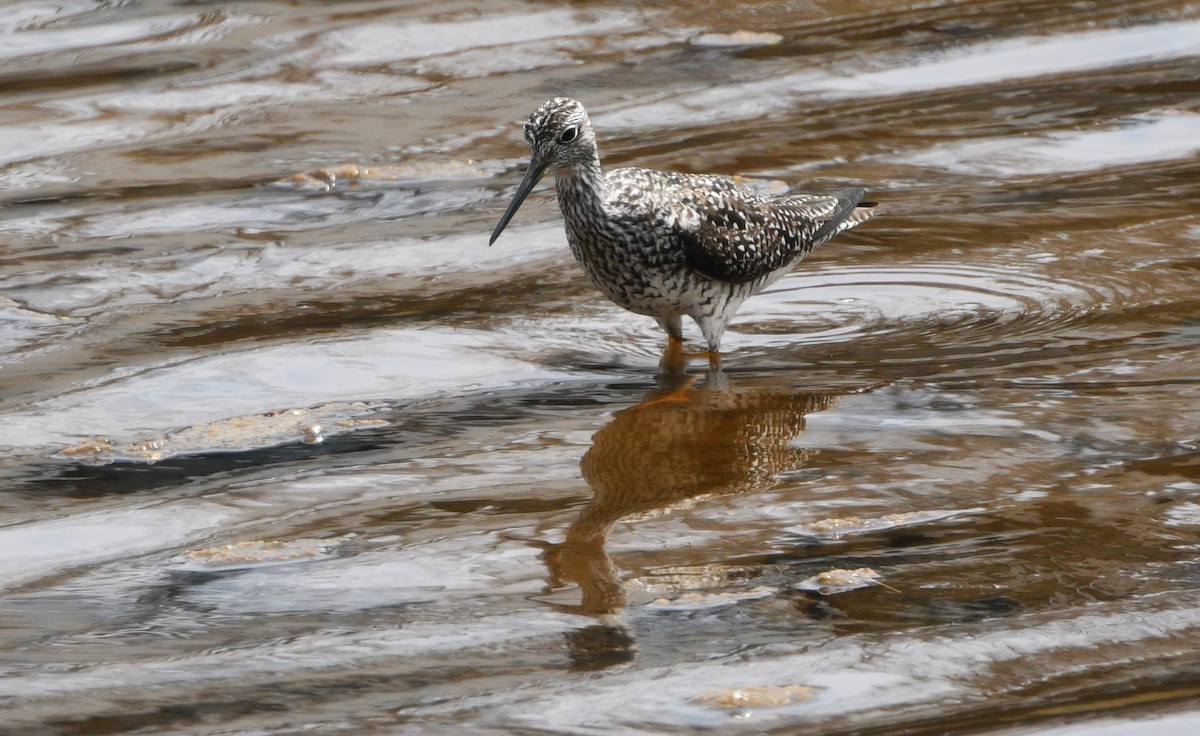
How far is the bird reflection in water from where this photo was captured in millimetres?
4438

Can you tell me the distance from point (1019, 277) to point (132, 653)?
14.2 ft

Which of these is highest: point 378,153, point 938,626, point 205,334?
point 378,153

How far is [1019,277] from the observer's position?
7012 millimetres

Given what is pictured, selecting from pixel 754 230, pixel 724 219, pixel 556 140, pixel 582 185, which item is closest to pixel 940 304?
pixel 754 230

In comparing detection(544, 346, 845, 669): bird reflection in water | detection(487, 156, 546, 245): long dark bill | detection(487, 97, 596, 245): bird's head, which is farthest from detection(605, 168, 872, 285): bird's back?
detection(544, 346, 845, 669): bird reflection in water

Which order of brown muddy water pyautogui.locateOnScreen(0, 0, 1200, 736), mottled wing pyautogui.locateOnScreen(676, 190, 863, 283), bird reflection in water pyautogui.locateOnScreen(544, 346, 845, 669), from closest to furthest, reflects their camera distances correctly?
brown muddy water pyautogui.locateOnScreen(0, 0, 1200, 736) < bird reflection in water pyautogui.locateOnScreen(544, 346, 845, 669) < mottled wing pyautogui.locateOnScreen(676, 190, 863, 283)

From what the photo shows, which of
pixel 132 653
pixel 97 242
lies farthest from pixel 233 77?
pixel 132 653

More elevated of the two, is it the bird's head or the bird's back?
the bird's head

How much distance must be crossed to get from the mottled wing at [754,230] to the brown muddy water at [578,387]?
0.94 feet

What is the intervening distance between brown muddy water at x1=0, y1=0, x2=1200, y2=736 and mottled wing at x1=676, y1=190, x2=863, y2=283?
29cm

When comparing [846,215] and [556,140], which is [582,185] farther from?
[846,215]

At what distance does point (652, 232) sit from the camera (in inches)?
258

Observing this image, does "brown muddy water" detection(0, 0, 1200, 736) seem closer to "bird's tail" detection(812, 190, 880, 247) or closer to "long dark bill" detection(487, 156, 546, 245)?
"bird's tail" detection(812, 190, 880, 247)

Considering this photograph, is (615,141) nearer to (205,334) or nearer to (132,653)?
(205,334)
